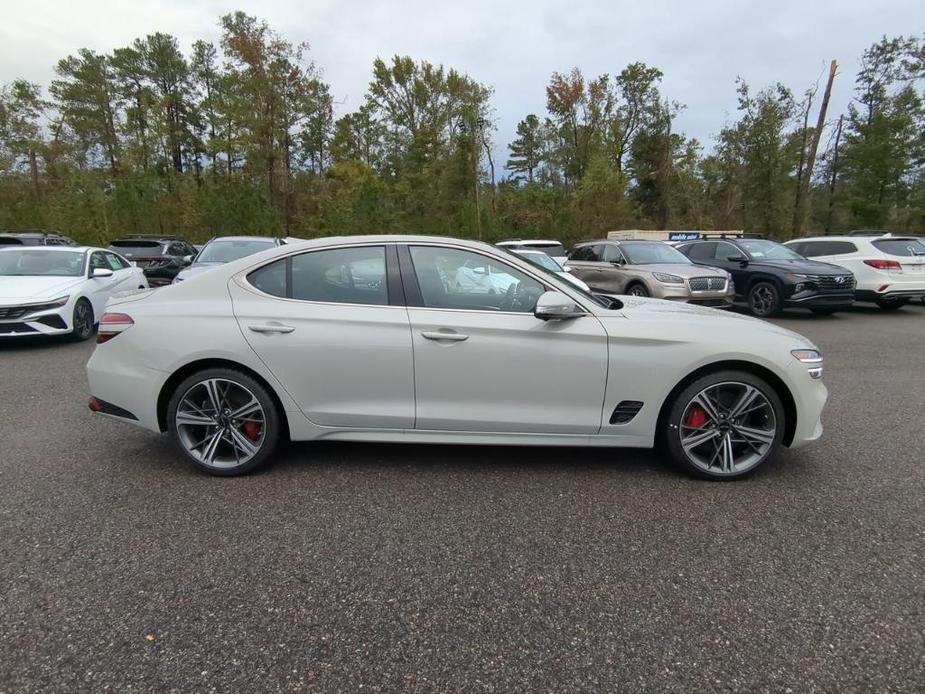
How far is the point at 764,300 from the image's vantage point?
11188 millimetres

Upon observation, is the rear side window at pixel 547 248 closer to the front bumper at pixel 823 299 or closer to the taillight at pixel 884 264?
the front bumper at pixel 823 299

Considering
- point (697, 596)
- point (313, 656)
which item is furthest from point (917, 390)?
point (313, 656)

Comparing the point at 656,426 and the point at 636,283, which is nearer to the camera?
the point at 656,426

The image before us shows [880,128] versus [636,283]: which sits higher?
[880,128]

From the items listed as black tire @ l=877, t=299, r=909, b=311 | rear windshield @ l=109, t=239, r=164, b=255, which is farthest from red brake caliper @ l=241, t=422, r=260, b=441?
rear windshield @ l=109, t=239, r=164, b=255

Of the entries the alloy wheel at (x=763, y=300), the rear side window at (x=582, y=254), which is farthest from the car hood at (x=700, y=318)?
the rear side window at (x=582, y=254)

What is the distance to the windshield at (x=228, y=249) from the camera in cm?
1004

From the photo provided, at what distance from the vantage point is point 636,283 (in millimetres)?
11047

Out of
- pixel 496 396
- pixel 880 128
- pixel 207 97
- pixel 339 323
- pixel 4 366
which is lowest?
pixel 4 366

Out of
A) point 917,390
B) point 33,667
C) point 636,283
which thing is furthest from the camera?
point 636,283

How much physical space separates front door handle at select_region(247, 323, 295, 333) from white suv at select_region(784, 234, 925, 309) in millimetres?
12259

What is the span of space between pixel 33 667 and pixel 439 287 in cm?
259

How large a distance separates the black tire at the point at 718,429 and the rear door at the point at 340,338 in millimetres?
1650

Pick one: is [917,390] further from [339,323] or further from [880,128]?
[880,128]
